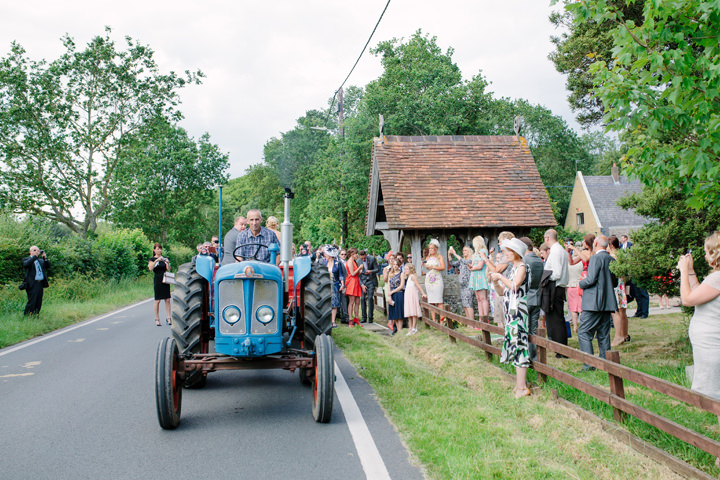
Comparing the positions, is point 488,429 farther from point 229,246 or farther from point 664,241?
point 664,241

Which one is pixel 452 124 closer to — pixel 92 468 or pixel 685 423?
pixel 685 423

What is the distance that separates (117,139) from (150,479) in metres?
32.0

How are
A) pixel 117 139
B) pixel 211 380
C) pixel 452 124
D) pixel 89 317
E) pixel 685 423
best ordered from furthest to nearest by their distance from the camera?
pixel 117 139 → pixel 452 124 → pixel 89 317 → pixel 211 380 → pixel 685 423

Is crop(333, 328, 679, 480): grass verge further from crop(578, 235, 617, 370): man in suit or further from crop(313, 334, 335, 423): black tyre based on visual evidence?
crop(578, 235, 617, 370): man in suit

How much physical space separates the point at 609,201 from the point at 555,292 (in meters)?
42.3

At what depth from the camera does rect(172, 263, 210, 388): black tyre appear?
22.1 feet

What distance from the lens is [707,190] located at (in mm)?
5980

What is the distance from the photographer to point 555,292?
9102mm

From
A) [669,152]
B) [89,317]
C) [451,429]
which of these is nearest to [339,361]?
[451,429]

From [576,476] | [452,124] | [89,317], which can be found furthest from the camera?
[452,124]

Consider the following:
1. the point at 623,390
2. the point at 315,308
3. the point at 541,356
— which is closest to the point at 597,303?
the point at 541,356

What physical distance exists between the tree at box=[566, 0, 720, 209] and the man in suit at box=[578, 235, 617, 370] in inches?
75.9

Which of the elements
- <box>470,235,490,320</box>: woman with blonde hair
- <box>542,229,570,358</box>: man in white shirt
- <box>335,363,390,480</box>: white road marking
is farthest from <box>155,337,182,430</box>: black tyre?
<box>470,235,490,320</box>: woman with blonde hair

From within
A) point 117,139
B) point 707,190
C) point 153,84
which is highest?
point 153,84
